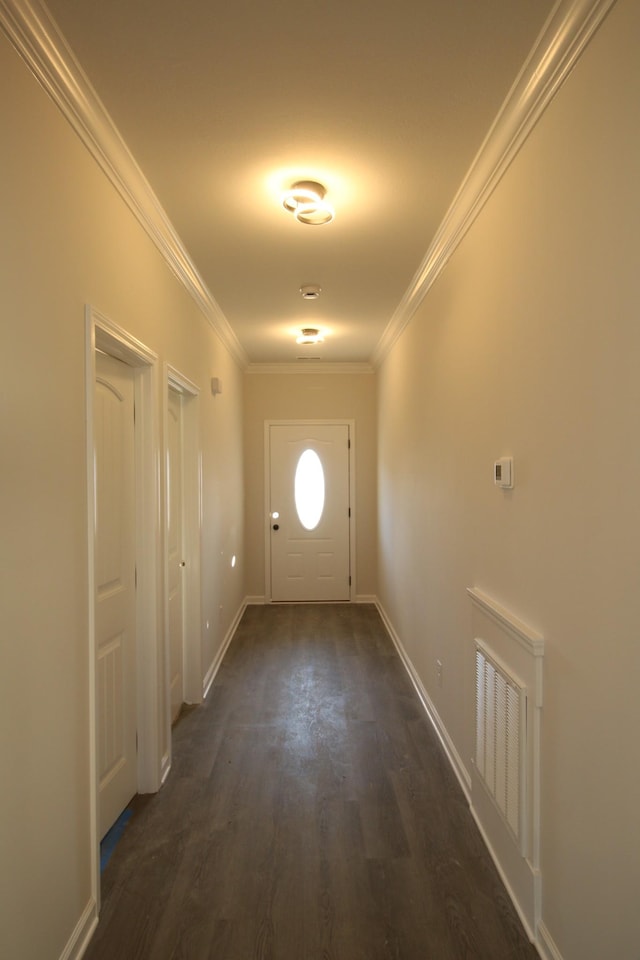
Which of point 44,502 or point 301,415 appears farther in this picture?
point 301,415

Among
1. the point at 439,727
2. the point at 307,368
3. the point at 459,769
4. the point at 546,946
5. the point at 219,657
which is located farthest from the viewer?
the point at 307,368

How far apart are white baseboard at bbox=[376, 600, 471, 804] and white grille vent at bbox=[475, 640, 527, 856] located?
1.37 ft

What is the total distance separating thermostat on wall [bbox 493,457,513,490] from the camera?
6.40 feet

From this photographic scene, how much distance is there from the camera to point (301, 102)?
174 cm

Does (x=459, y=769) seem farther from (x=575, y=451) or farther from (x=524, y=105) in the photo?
(x=524, y=105)

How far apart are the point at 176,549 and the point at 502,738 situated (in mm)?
2120

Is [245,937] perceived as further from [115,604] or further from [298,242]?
→ [298,242]

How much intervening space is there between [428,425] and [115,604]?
2039mm

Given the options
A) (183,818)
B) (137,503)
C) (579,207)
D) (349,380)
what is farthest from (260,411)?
(579,207)

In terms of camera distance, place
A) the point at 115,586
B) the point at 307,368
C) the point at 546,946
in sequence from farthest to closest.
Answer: the point at 307,368, the point at 115,586, the point at 546,946

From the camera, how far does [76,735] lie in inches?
67.2

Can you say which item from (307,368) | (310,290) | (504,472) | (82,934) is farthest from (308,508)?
(82,934)

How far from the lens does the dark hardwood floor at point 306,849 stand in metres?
1.76

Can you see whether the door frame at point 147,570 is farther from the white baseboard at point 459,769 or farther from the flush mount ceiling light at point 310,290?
the white baseboard at point 459,769
